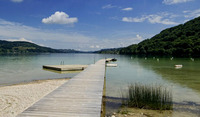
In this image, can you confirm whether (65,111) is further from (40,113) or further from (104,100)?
(104,100)

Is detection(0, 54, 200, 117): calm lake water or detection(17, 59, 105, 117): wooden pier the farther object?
detection(0, 54, 200, 117): calm lake water

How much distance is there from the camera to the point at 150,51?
9556cm

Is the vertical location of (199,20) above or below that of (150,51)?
above

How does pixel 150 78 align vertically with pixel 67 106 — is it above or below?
below

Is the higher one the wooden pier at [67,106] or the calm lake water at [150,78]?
the wooden pier at [67,106]

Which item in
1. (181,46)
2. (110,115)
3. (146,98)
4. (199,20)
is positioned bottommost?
(110,115)

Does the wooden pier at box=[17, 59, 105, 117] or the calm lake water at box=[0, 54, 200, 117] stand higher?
the wooden pier at box=[17, 59, 105, 117]

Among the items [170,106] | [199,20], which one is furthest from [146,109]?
[199,20]

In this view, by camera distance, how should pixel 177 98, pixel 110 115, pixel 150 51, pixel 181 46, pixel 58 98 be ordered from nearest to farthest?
pixel 58 98 → pixel 110 115 → pixel 177 98 → pixel 181 46 → pixel 150 51

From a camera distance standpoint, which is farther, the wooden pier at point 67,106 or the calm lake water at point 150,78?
the calm lake water at point 150,78

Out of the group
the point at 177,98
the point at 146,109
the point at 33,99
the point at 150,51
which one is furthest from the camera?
the point at 150,51

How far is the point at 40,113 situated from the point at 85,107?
58.3 inches

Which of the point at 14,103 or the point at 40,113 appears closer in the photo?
the point at 40,113

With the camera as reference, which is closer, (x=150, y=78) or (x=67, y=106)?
→ (x=67, y=106)
